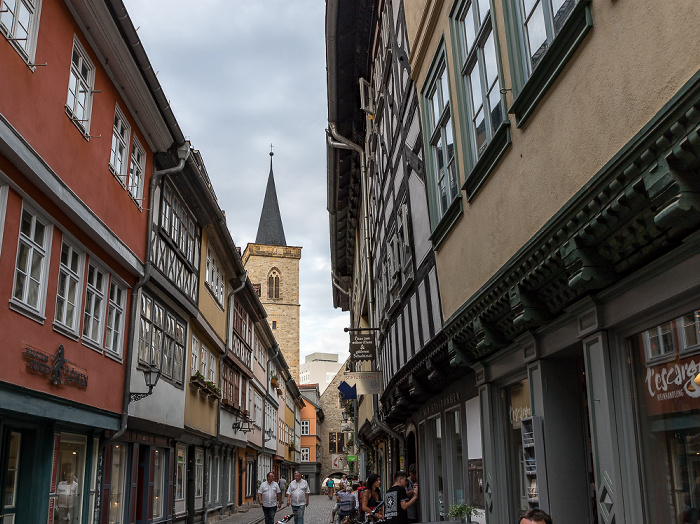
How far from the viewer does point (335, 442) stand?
80812 mm

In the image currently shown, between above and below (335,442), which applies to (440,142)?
above

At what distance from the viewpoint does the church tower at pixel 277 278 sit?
81625 mm

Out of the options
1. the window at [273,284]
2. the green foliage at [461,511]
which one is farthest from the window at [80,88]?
the window at [273,284]

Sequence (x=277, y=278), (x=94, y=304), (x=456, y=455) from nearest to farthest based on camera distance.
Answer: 1. (x=456, y=455)
2. (x=94, y=304)
3. (x=277, y=278)

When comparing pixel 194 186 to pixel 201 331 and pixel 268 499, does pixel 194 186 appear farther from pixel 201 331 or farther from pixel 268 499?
pixel 268 499

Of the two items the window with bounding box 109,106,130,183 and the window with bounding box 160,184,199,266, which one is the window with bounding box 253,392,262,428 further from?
the window with bounding box 109,106,130,183

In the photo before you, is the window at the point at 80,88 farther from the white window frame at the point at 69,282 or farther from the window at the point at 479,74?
the window at the point at 479,74

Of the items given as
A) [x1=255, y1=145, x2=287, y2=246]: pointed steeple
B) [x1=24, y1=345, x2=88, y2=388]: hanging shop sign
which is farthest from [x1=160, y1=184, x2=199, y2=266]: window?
[x1=255, y1=145, x2=287, y2=246]: pointed steeple

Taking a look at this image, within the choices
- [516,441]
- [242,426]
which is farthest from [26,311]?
[242,426]

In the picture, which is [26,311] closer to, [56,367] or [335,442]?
[56,367]

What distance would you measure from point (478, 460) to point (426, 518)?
4.70 meters

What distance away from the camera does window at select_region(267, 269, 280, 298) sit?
272ft

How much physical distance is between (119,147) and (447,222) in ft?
21.0

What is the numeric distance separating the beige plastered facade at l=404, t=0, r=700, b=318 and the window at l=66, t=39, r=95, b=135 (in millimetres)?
5317
